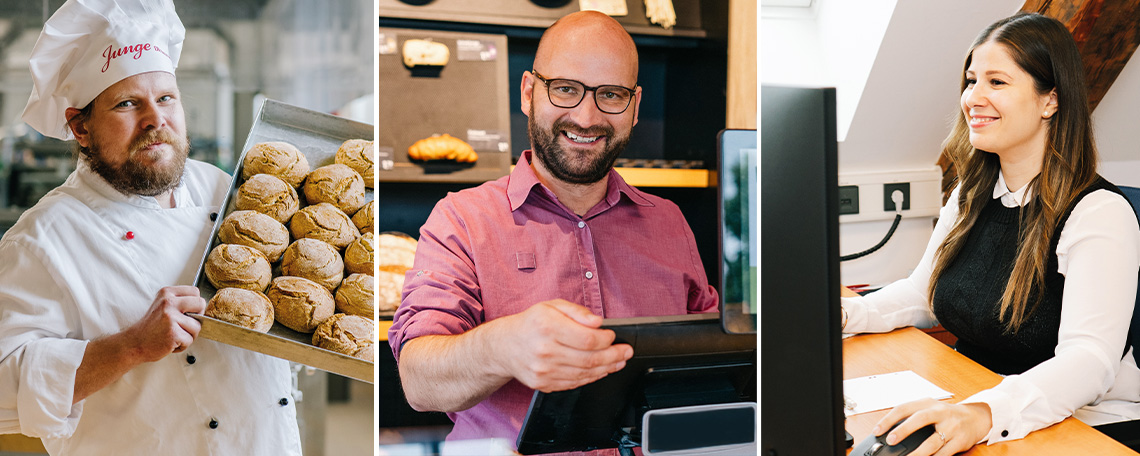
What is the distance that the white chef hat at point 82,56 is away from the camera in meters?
1.07

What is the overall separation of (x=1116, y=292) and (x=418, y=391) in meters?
1.42

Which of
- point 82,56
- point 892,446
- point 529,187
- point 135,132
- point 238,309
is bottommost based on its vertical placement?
point 892,446

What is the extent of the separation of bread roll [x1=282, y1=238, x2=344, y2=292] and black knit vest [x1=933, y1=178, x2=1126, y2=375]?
4.95 ft

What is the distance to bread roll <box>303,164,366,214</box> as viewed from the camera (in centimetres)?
129

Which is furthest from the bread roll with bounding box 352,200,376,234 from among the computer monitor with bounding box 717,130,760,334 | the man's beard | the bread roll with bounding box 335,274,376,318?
the computer monitor with bounding box 717,130,760,334

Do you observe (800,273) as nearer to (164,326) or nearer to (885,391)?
(885,391)

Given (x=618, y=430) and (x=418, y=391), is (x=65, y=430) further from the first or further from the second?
(x=618, y=430)

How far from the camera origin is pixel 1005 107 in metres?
1.66

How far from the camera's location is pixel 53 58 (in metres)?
1.07

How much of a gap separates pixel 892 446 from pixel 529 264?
2.17 ft

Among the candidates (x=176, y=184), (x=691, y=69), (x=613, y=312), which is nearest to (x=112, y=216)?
(x=176, y=184)

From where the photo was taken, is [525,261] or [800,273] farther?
[525,261]

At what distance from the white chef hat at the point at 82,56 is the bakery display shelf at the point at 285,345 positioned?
1.35ft

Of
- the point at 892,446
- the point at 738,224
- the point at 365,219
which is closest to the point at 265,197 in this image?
the point at 365,219
